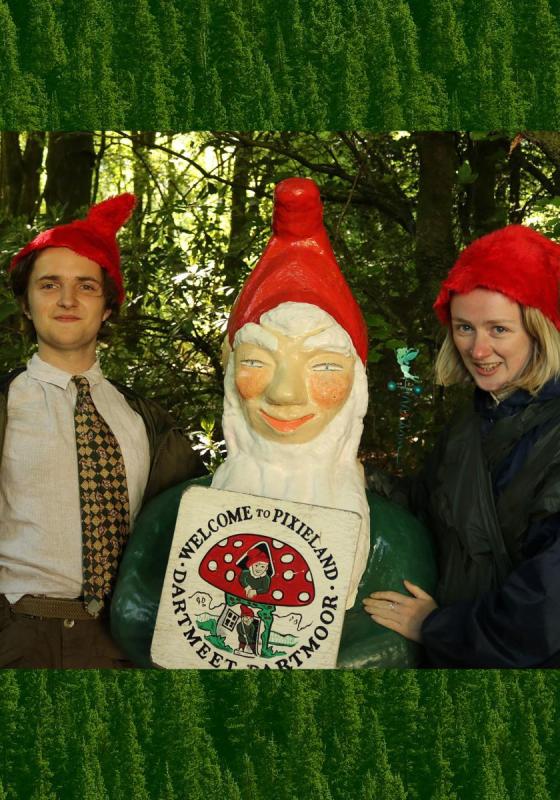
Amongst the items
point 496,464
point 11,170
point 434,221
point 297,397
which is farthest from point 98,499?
point 11,170

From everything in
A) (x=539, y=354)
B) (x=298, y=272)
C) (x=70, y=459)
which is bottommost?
(x=70, y=459)

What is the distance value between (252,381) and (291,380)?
117 mm

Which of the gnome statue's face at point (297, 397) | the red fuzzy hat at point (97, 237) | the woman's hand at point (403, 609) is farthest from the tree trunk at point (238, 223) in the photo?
the woman's hand at point (403, 609)

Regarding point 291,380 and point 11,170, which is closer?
point 291,380

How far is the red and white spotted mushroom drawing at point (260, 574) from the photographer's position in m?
2.94

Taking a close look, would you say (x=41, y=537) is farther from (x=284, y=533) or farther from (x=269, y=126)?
(x=269, y=126)

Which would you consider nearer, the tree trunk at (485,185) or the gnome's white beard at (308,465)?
the gnome's white beard at (308,465)

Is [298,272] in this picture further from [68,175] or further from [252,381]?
[68,175]

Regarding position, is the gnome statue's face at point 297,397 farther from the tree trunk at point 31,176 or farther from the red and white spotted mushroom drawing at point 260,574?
the tree trunk at point 31,176

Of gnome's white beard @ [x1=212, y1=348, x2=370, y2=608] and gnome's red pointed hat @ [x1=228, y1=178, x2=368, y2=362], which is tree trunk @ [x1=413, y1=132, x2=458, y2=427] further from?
gnome's white beard @ [x1=212, y1=348, x2=370, y2=608]

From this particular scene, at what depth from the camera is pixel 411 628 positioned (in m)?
3.07

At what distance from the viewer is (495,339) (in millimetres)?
3113

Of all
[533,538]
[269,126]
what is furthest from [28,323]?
[533,538]

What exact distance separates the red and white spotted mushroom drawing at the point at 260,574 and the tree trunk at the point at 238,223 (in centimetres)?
237
